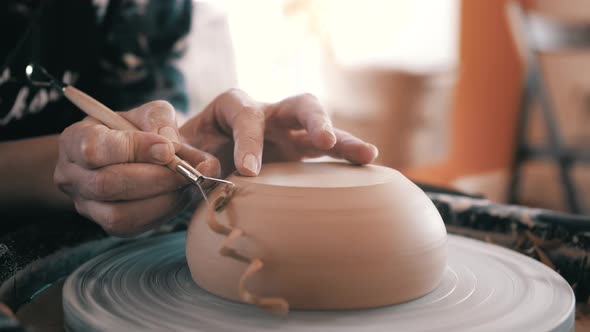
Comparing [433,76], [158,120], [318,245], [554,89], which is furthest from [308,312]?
[554,89]

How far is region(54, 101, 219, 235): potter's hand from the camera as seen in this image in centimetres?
62

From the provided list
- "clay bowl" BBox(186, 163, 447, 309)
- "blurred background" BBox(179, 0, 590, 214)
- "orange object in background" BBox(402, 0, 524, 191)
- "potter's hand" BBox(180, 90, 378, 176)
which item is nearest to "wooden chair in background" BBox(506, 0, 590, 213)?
"blurred background" BBox(179, 0, 590, 214)

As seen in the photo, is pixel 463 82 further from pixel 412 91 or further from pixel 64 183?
pixel 64 183

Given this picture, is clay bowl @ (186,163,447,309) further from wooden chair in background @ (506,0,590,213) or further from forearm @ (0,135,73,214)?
wooden chair in background @ (506,0,590,213)

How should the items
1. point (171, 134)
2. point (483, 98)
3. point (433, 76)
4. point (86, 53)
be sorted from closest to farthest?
point (171, 134) < point (86, 53) < point (433, 76) < point (483, 98)

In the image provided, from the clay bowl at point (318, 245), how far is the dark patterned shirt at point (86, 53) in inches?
19.3

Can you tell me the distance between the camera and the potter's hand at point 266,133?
692 millimetres

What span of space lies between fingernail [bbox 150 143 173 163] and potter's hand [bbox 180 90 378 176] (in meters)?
0.08

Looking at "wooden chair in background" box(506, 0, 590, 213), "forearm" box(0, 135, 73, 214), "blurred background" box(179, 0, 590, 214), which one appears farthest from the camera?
"wooden chair in background" box(506, 0, 590, 213)

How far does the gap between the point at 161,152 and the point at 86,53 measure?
564mm

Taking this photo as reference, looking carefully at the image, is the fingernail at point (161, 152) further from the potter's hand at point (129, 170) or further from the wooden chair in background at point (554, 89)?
the wooden chair in background at point (554, 89)

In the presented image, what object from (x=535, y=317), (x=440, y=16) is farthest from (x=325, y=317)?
(x=440, y=16)

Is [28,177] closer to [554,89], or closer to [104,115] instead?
[104,115]

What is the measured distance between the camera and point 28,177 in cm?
89
